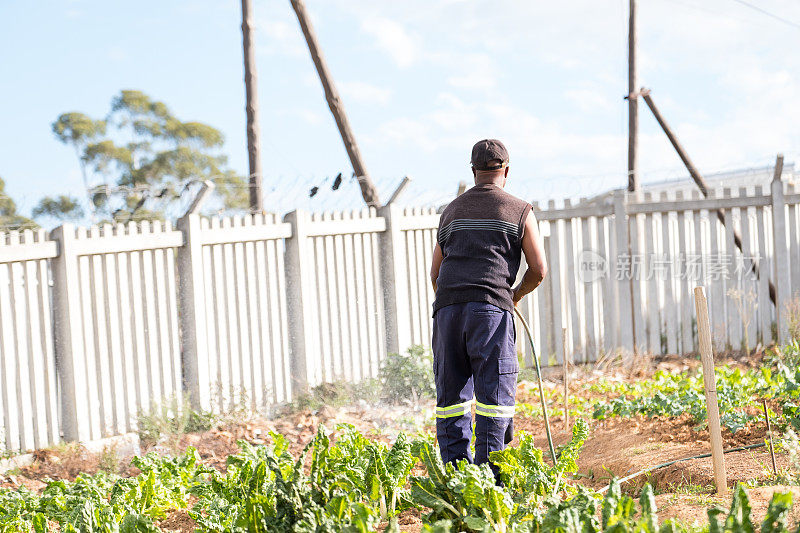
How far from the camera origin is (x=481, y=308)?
3660 millimetres

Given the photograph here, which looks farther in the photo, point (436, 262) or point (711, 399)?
point (436, 262)

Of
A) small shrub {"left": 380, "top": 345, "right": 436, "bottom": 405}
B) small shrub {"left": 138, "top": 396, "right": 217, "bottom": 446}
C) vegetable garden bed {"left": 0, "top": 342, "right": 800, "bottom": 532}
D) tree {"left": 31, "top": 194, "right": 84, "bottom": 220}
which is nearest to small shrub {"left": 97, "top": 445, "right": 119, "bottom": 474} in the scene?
small shrub {"left": 138, "top": 396, "right": 217, "bottom": 446}

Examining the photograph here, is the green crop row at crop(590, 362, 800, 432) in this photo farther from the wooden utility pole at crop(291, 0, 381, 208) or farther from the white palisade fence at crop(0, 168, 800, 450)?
the wooden utility pole at crop(291, 0, 381, 208)

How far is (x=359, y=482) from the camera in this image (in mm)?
3123

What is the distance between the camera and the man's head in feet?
12.5

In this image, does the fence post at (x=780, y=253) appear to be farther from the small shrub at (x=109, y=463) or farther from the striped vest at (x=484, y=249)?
the small shrub at (x=109, y=463)

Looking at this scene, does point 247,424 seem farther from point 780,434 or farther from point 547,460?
point 780,434

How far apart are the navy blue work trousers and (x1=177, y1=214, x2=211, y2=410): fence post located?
143 inches

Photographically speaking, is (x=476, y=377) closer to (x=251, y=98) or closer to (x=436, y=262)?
(x=436, y=262)

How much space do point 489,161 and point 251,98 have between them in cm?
714

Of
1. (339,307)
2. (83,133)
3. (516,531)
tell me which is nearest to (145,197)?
(339,307)

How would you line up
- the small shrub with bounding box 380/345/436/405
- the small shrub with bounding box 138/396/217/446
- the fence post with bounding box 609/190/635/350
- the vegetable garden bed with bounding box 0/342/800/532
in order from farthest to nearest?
the fence post with bounding box 609/190/635/350 < the small shrub with bounding box 380/345/436/405 < the small shrub with bounding box 138/396/217/446 < the vegetable garden bed with bounding box 0/342/800/532

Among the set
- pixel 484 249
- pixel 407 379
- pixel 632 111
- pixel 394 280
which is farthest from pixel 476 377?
pixel 632 111

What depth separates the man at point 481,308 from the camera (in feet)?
11.9
